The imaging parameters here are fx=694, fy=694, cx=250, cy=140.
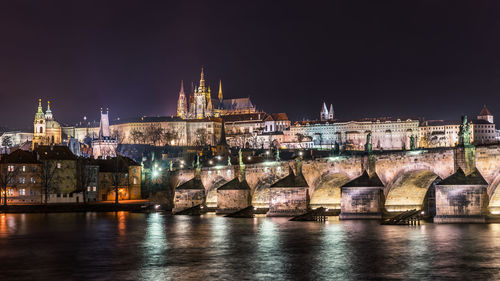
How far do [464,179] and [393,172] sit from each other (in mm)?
8401

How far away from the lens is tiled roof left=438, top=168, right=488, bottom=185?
4462cm

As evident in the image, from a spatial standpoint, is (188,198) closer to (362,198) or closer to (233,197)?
(233,197)

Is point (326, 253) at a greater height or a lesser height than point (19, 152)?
lesser

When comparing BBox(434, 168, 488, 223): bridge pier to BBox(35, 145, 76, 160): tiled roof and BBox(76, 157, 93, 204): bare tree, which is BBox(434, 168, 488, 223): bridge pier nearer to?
BBox(76, 157, 93, 204): bare tree

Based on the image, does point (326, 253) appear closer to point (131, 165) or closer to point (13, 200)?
point (13, 200)

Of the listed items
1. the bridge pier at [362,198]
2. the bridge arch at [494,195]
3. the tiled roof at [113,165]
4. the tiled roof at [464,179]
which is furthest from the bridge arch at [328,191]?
the tiled roof at [113,165]

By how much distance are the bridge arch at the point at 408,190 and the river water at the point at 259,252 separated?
4.30 meters

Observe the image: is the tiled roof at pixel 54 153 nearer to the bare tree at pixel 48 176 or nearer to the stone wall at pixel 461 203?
the bare tree at pixel 48 176

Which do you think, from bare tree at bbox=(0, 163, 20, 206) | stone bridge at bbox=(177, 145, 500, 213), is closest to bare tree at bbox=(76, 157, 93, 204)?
bare tree at bbox=(0, 163, 20, 206)

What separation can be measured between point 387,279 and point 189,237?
21131 mm

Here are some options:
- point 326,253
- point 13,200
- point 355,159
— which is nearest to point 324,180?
point 355,159

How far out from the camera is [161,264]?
110 ft

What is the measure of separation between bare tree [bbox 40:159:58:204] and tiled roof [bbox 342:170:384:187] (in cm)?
5119

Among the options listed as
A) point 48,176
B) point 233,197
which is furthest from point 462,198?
point 48,176
